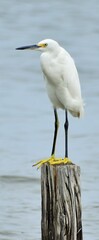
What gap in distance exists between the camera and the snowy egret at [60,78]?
7035 millimetres

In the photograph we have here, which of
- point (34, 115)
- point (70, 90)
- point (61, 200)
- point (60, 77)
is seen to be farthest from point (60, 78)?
point (34, 115)

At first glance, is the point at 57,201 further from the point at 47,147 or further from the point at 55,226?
the point at 47,147

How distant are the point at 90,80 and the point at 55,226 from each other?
9314 millimetres

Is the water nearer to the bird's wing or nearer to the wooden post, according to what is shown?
the bird's wing

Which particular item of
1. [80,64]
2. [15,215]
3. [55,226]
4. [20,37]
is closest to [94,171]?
[15,215]

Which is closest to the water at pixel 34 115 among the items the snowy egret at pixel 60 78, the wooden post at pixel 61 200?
the snowy egret at pixel 60 78

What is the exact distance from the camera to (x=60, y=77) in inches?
283

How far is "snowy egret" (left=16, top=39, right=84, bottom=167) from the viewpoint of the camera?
704cm

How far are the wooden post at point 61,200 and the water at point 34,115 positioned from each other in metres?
2.50

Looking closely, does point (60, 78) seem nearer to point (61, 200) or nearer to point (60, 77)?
point (60, 77)

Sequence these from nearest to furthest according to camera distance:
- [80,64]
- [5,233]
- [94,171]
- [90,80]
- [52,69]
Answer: [52,69], [5,233], [94,171], [90,80], [80,64]

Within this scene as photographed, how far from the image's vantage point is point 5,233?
30.2ft

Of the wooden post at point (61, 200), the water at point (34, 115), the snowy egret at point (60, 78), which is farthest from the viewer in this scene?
the water at point (34, 115)

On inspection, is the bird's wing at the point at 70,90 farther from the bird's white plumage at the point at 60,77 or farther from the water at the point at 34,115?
the water at the point at 34,115
